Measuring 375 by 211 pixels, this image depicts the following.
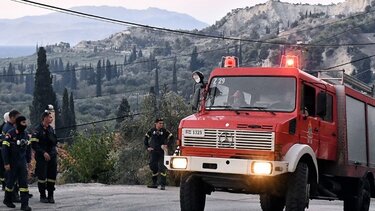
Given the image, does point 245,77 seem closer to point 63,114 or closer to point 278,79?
point 278,79

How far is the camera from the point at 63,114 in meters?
103

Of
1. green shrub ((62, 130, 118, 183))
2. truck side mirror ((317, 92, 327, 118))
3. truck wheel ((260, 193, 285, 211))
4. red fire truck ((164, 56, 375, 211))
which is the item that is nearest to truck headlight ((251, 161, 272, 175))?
red fire truck ((164, 56, 375, 211))

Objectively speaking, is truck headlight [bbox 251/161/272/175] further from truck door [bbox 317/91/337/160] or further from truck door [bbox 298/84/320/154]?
truck door [bbox 317/91/337/160]

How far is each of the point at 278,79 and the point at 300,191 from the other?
1882 mm

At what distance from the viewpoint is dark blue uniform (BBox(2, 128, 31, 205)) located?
39.6 feet

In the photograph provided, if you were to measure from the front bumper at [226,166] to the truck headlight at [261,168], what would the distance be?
0.03 m

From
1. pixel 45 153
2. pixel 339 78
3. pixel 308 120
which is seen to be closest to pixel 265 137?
pixel 308 120

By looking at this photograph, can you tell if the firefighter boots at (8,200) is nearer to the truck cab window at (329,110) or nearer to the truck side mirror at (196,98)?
the truck side mirror at (196,98)

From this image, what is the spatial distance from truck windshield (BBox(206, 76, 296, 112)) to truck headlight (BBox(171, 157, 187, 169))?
1.12 meters

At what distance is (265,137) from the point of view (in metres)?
10.1

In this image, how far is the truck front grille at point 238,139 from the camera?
10.1 metres

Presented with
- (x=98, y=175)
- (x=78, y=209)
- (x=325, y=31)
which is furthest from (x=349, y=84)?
(x=325, y=31)

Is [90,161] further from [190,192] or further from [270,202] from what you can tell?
[190,192]

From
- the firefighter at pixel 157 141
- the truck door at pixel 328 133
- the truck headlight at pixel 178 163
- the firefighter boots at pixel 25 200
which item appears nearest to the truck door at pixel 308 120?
the truck door at pixel 328 133
